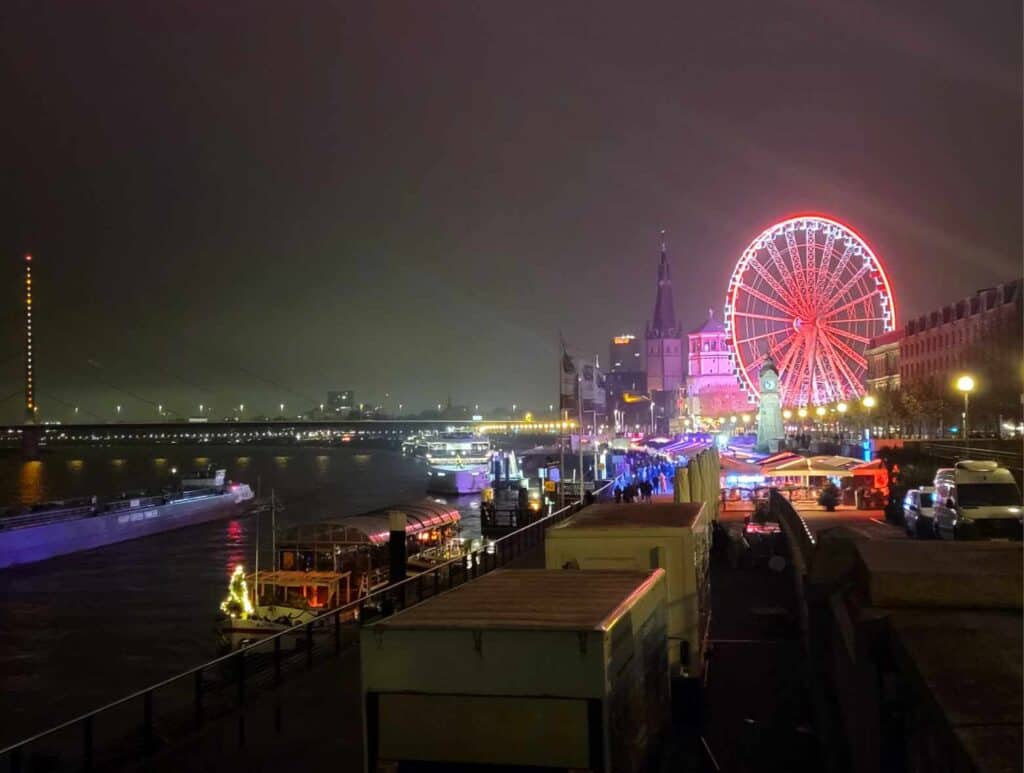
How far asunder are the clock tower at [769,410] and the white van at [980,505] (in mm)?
39583

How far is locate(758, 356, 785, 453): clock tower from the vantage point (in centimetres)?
6147

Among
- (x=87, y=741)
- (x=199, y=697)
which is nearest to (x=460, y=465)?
(x=199, y=697)

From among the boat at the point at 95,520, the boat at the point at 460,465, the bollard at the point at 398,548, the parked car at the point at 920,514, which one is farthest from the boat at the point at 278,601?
the boat at the point at 460,465

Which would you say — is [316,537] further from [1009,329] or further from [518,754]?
[1009,329]

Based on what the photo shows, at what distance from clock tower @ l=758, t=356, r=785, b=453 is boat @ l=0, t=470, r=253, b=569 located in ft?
134

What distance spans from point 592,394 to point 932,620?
51730 millimetres

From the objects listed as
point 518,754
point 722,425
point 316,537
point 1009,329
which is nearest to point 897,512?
point 316,537

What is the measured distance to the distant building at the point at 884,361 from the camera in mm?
89062

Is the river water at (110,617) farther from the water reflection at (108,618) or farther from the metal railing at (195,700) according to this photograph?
the metal railing at (195,700)

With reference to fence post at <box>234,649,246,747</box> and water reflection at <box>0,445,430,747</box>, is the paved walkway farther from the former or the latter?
water reflection at <box>0,445,430,747</box>

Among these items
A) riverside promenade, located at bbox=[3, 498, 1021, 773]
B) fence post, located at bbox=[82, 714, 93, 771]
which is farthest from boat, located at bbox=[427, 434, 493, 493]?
fence post, located at bbox=[82, 714, 93, 771]

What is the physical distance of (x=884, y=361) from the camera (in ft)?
311

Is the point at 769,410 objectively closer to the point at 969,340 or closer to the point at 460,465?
the point at 969,340

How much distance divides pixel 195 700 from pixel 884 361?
300 ft
